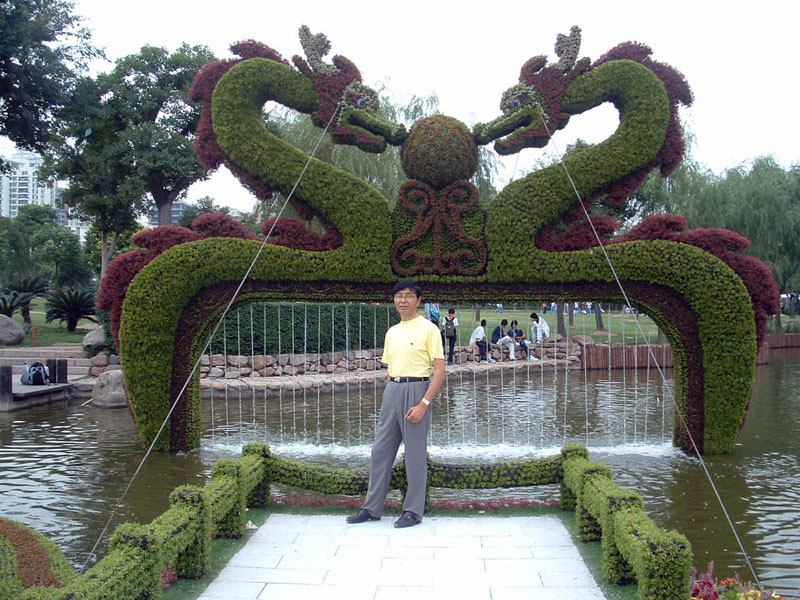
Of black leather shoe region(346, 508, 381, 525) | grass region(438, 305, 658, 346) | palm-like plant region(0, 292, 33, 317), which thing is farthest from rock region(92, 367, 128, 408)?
grass region(438, 305, 658, 346)

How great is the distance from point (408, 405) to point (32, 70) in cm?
1355

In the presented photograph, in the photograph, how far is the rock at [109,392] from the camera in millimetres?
13242

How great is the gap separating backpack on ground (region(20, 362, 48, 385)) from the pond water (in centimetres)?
107

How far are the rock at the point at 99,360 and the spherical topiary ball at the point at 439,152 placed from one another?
10.2 metres

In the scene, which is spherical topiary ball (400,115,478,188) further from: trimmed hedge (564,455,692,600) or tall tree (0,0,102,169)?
tall tree (0,0,102,169)

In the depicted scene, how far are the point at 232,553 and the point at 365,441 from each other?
547 cm

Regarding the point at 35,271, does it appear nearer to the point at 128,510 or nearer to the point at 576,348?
the point at 576,348

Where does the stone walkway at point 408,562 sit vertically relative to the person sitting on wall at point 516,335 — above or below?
below

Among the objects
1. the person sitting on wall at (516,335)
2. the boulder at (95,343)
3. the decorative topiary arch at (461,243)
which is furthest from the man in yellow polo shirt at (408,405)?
the boulder at (95,343)

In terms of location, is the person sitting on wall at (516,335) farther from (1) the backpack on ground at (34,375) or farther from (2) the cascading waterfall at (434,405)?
(1) the backpack on ground at (34,375)

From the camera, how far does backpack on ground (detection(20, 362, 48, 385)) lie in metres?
13.9

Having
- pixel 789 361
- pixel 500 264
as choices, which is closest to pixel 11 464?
pixel 500 264

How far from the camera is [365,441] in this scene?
1028cm

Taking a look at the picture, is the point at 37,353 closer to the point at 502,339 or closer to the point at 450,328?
the point at 450,328
